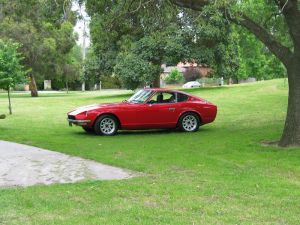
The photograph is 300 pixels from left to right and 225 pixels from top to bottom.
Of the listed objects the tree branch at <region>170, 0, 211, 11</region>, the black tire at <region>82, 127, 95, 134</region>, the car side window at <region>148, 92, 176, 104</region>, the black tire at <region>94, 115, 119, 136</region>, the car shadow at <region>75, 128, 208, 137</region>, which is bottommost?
the car shadow at <region>75, 128, 208, 137</region>

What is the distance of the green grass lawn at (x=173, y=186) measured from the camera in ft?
21.6

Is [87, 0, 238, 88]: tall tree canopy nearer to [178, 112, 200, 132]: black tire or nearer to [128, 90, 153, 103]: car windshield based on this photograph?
[128, 90, 153, 103]: car windshield

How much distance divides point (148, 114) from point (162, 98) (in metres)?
0.72

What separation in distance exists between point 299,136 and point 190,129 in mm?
4925

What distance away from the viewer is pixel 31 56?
2188 inches

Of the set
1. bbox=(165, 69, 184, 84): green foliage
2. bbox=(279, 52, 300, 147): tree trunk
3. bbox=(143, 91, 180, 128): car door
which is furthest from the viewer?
bbox=(165, 69, 184, 84): green foliage

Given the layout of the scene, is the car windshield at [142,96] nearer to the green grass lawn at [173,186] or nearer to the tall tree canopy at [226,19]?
the green grass lawn at [173,186]

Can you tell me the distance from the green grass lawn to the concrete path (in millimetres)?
430

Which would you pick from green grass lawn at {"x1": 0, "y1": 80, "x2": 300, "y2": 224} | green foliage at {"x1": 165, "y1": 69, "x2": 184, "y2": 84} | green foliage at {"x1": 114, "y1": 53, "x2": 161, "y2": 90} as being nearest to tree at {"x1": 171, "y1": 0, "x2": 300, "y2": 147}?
green grass lawn at {"x1": 0, "y1": 80, "x2": 300, "y2": 224}

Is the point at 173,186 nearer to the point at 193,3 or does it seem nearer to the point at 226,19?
the point at 226,19

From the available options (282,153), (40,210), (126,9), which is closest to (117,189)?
(40,210)

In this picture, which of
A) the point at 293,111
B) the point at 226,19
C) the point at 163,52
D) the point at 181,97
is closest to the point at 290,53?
the point at 293,111

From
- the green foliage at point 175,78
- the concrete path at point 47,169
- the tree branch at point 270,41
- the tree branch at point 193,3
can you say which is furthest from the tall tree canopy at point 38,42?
the concrete path at point 47,169

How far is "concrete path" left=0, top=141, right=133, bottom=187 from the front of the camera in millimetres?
9125
